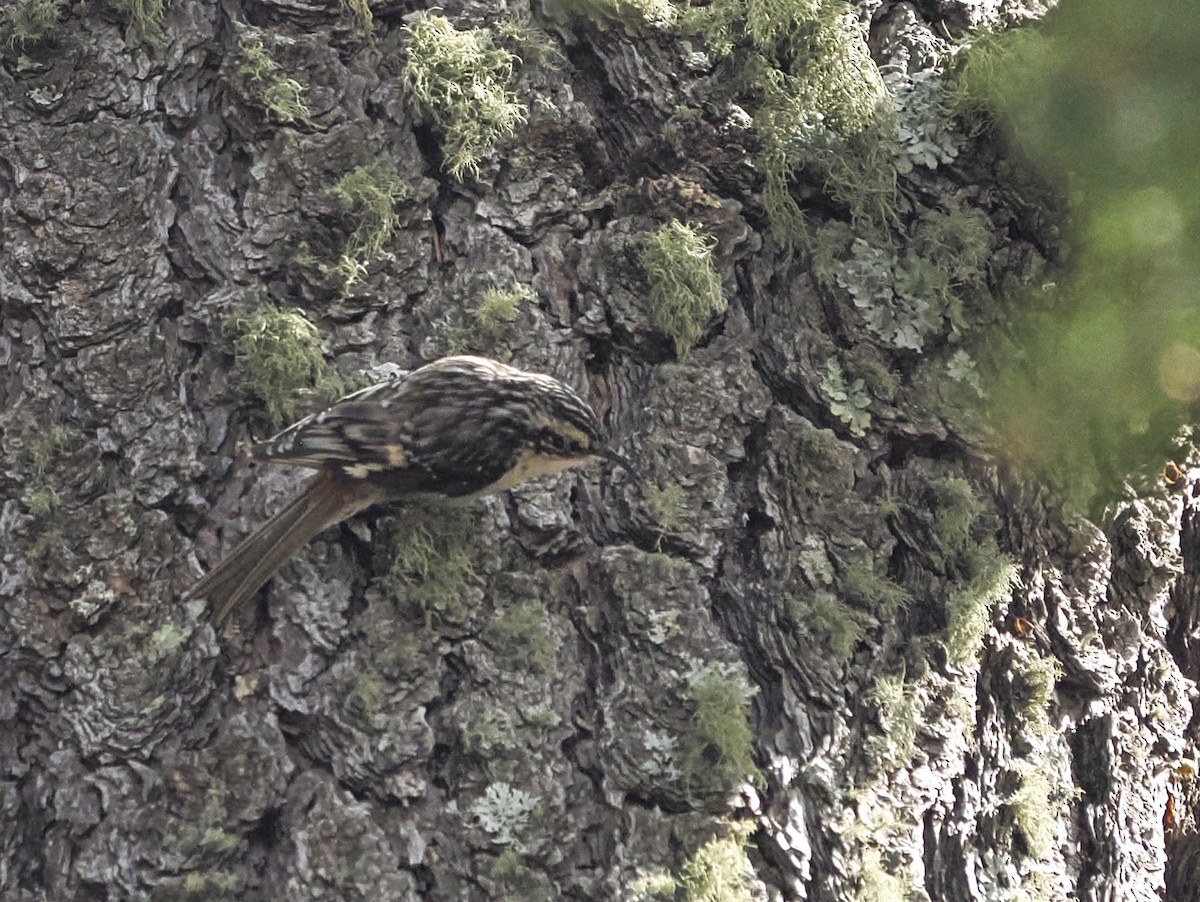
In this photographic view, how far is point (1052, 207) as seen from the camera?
299 cm

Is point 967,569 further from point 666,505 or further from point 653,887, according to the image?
point 653,887

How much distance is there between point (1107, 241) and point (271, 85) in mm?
1907

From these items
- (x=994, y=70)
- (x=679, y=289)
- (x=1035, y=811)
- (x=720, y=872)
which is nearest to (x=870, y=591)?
(x=1035, y=811)

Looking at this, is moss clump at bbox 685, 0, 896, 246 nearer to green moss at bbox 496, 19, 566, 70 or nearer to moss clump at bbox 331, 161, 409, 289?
green moss at bbox 496, 19, 566, 70

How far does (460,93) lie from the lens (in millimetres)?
2887

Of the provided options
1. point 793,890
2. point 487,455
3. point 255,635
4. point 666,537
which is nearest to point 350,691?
point 255,635

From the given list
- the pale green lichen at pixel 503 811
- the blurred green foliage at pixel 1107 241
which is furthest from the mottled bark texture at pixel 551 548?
the blurred green foliage at pixel 1107 241

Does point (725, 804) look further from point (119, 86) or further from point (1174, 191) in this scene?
point (119, 86)

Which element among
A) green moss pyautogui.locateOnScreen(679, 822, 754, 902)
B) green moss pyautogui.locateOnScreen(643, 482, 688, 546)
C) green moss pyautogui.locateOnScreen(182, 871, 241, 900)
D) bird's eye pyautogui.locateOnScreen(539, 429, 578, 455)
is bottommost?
green moss pyautogui.locateOnScreen(182, 871, 241, 900)

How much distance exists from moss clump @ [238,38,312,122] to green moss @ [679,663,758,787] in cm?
152

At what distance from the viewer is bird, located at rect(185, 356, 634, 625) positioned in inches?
97.7

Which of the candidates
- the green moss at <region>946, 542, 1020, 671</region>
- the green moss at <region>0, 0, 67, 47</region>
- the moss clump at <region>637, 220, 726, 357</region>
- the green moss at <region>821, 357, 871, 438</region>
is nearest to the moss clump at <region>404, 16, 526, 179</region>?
the moss clump at <region>637, 220, 726, 357</region>

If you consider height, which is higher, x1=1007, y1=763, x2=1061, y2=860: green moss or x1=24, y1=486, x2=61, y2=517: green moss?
x1=1007, y1=763, x2=1061, y2=860: green moss

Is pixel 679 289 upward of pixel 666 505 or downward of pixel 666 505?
upward
